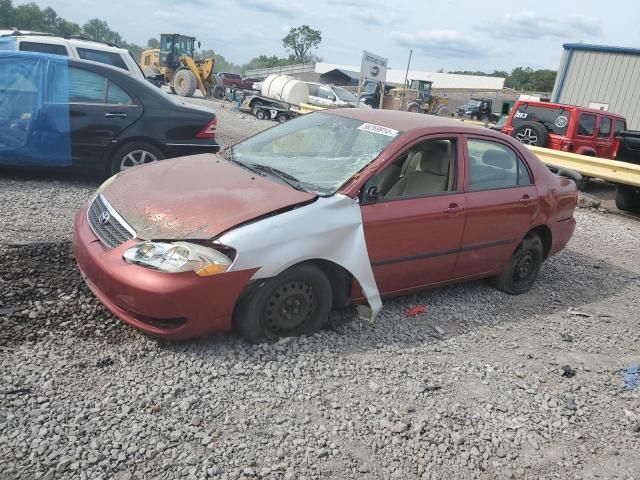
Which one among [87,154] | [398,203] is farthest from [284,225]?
[87,154]

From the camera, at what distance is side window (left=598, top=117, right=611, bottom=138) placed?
12.6 m

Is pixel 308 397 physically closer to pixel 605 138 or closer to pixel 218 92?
pixel 605 138

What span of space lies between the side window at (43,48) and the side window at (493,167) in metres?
7.54

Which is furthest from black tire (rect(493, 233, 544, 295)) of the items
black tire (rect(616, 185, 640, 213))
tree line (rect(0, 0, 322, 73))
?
tree line (rect(0, 0, 322, 73))

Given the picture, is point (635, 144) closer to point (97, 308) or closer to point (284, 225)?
point (284, 225)

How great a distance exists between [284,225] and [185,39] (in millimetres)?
29617

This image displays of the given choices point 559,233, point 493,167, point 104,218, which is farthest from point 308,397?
point 559,233

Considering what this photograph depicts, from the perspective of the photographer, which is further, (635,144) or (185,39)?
(185,39)

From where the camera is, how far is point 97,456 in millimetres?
2432

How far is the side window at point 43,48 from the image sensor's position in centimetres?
895

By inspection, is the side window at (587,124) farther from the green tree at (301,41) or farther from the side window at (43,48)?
the green tree at (301,41)

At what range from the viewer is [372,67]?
1508 cm

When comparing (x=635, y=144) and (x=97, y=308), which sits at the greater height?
(x=635, y=144)


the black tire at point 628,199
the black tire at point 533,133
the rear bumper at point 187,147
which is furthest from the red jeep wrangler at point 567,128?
the rear bumper at point 187,147
